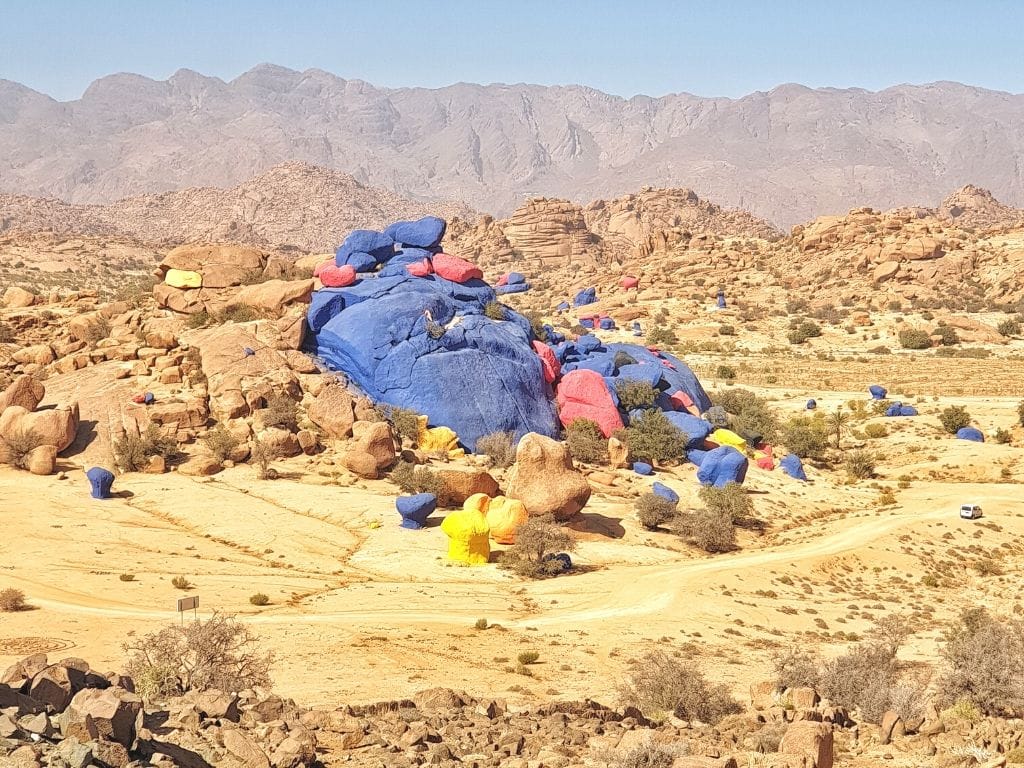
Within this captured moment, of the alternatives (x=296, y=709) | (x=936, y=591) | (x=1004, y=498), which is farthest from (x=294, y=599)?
(x=1004, y=498)

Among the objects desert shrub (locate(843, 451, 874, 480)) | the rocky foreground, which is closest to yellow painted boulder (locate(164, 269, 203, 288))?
desert shrub (locate(843, 451, 874, 480))

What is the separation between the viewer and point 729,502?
1216 inches

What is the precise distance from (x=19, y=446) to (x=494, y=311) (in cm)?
1949

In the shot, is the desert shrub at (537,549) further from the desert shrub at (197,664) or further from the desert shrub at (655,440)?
the desert shrub at (655,440)

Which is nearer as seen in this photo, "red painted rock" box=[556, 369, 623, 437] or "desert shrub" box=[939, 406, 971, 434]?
"red painted rock" box=[556, 369, 623, 437]

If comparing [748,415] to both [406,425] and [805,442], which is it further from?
[406,425]

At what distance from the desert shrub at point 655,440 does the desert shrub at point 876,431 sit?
1477 cm

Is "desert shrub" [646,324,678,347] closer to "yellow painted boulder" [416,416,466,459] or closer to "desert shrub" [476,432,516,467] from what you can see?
"desert shrub" [476,432,516,467]

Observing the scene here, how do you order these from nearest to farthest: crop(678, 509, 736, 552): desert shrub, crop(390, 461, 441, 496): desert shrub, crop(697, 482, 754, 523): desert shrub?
crop(678, 509, 736, 552): desert shrub, crop(390, 461, 441, 496): desert shrub, crop(697, 482, 754, 523): desert shrub

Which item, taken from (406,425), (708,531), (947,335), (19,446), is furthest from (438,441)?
(947,335)

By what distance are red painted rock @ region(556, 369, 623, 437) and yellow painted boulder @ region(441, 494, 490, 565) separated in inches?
528

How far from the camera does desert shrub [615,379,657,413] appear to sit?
38.8m

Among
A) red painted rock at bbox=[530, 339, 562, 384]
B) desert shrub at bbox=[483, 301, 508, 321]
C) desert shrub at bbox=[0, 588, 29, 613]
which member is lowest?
desert shrub at bbox=[0, 588, 29, 613]

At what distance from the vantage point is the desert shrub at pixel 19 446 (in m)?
30.6
